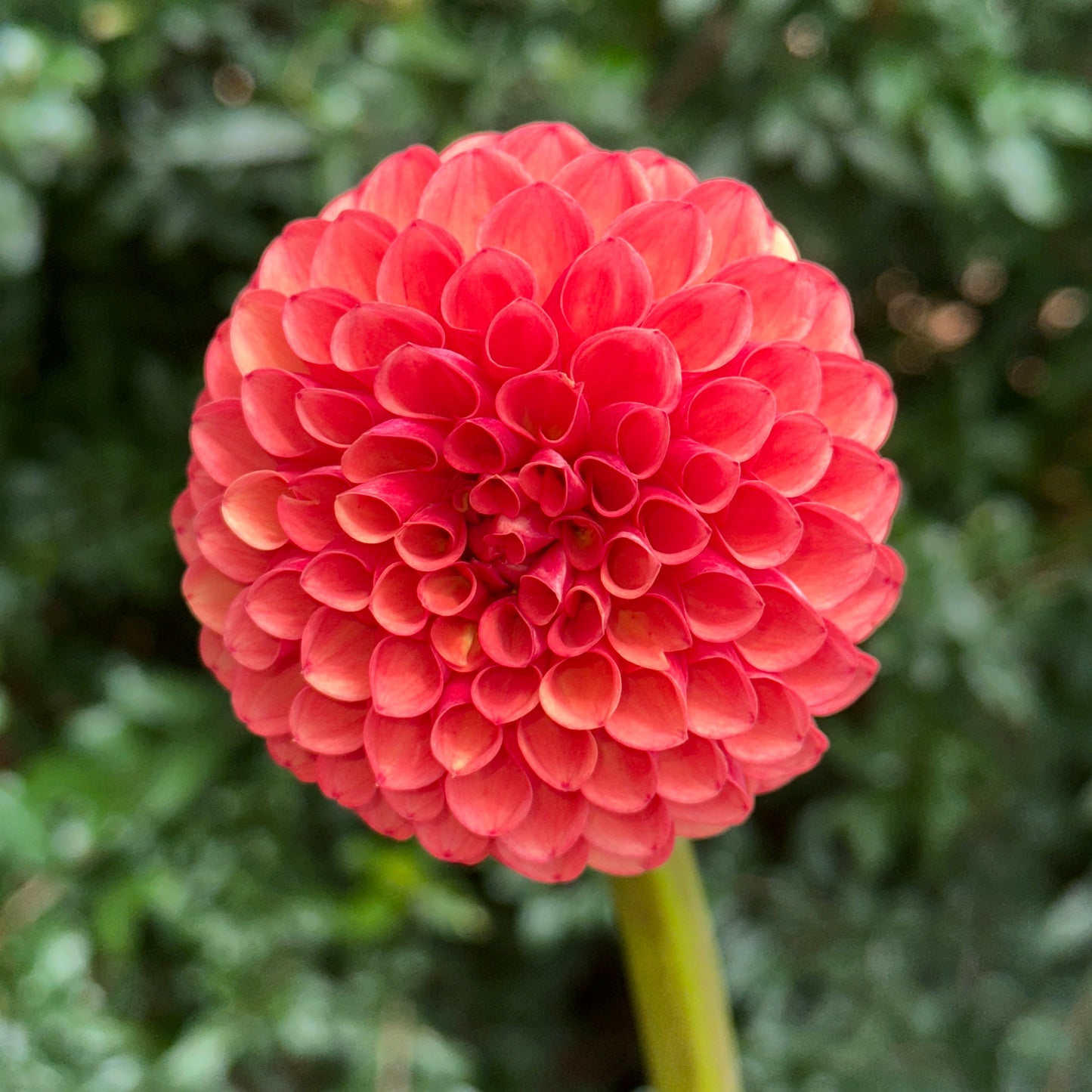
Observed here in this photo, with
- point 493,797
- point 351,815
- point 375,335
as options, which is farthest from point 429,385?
point 351,815

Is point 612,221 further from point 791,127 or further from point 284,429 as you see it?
point 791,127

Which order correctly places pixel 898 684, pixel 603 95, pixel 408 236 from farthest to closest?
pixel 898 684
pixel 603 95
pixel 408 236

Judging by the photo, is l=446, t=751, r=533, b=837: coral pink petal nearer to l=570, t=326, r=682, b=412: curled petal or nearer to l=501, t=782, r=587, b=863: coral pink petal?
l=501, t=782, r=587, b=863: coral pink petal

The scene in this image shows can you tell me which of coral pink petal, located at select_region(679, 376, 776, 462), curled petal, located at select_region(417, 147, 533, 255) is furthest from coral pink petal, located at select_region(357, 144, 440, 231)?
coral pink petal, located at select_region(679, 376, 776, 462)

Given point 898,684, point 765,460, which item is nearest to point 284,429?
point 765,460

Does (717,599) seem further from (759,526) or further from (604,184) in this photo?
(604,184)

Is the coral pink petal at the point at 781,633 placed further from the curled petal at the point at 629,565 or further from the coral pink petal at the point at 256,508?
the coral pink petal at the point at 256,508

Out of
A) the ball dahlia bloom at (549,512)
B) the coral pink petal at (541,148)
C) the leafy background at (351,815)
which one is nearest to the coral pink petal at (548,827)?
the ball dahlia bloom at (549,512)
